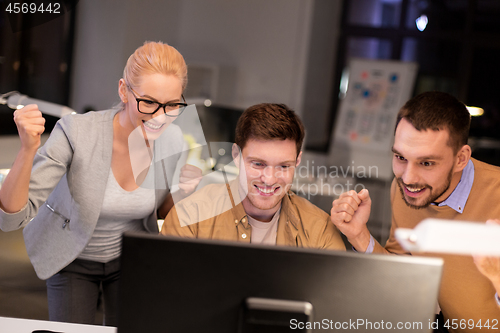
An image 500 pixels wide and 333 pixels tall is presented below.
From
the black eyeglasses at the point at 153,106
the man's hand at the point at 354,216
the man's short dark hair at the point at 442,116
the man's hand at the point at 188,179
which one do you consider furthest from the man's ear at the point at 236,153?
the man's short dark hair at the point at 442,116

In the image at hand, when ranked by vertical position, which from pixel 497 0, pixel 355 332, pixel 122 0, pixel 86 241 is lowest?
pixel 86 241

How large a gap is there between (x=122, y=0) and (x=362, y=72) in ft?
8.67

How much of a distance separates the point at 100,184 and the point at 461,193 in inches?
45.1

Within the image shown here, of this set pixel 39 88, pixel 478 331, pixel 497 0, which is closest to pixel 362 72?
pixel 497 0

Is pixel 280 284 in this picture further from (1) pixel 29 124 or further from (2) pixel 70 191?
(2) pixel 70 191

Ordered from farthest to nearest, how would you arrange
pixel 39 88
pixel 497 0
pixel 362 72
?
pixel 497 0 → pixel 362 72 → pixel 39 88

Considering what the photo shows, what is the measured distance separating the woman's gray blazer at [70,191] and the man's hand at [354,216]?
2.03ft

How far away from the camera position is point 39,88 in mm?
4078

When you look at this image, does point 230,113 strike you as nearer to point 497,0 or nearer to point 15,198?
point 15,198

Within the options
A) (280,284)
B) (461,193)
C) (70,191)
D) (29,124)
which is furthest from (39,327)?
(461,193)

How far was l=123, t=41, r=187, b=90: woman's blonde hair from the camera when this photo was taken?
4.63 ft

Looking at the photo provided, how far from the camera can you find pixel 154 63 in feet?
4.62

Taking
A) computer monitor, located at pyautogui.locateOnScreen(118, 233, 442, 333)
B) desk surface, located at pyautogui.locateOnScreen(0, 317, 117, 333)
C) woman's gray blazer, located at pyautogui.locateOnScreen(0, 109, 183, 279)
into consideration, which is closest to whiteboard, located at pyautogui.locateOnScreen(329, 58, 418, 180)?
woman's gray blazer, located at pyautogui.locateOnScreen(0, 109, 183, 279)

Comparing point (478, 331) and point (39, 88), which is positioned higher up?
point (39, 88)
